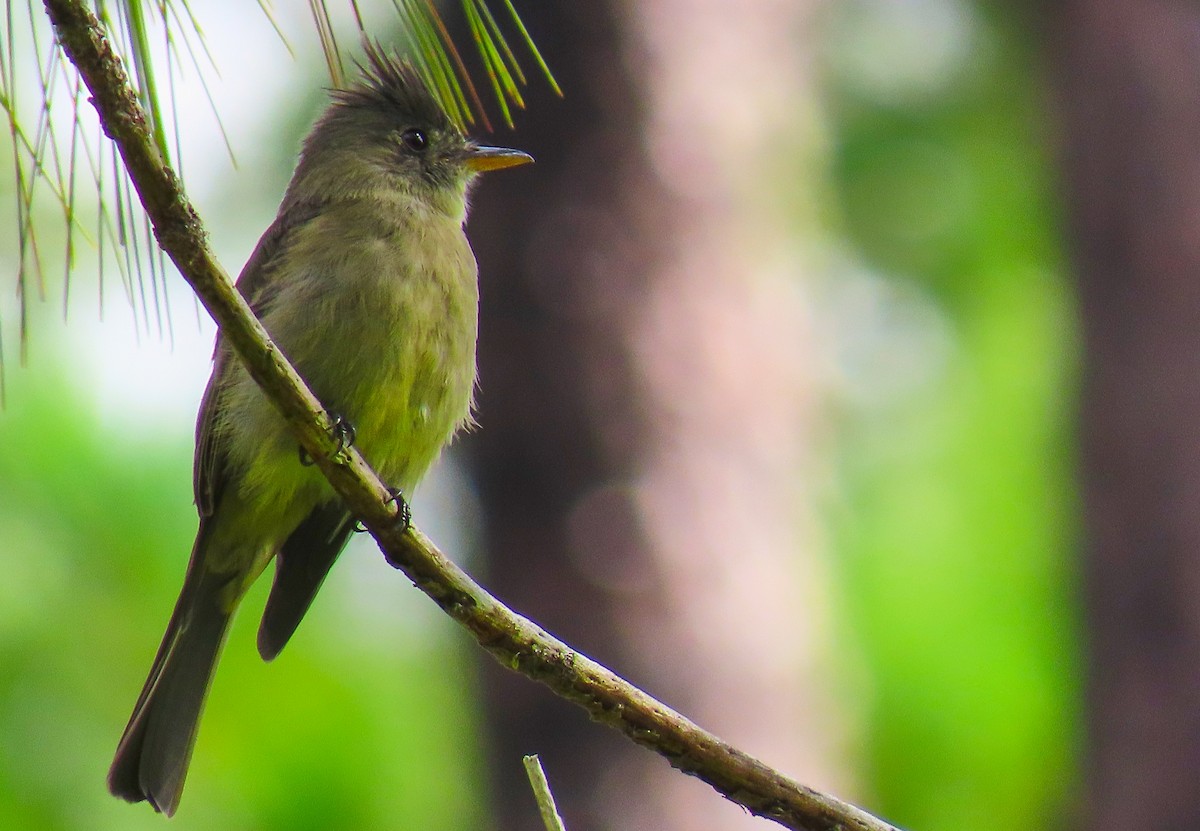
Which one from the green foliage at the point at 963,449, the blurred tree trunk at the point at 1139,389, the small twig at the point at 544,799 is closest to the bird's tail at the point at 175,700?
the small twig at the point at 544,799

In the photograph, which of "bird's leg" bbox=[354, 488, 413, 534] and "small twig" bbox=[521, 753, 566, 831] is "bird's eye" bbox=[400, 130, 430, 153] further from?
"small twig" bbox=[521, 753, 566, 831]

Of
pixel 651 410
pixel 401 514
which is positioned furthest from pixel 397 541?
pixel 651 410

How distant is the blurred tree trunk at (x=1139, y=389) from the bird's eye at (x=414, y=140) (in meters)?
3.51

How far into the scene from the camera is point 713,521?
590cm

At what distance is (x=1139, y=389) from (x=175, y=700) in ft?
14.9

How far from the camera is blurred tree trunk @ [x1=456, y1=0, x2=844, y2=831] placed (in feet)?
18.8

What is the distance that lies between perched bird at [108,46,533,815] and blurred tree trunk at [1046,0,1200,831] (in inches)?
135

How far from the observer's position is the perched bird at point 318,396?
4055 mm

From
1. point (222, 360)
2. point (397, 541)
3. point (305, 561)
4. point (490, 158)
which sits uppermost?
point (490, 158)

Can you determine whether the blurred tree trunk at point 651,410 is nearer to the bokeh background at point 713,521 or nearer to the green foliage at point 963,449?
the bokeh background at point 713,521

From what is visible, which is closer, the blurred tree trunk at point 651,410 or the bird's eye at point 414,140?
the bird's eye at point 414,140

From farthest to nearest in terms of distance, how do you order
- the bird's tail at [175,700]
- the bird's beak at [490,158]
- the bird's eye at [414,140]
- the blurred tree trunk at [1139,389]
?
the blurred tree trunk at [1139,389] → the bird's eye at [414,140] → the bird's beak at [490,158] → the bird's tail at [175,700]

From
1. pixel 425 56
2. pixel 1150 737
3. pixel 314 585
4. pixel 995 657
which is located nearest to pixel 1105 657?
pixel 1150 737

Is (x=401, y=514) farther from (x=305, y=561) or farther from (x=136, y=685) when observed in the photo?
(x=136, y=685)
